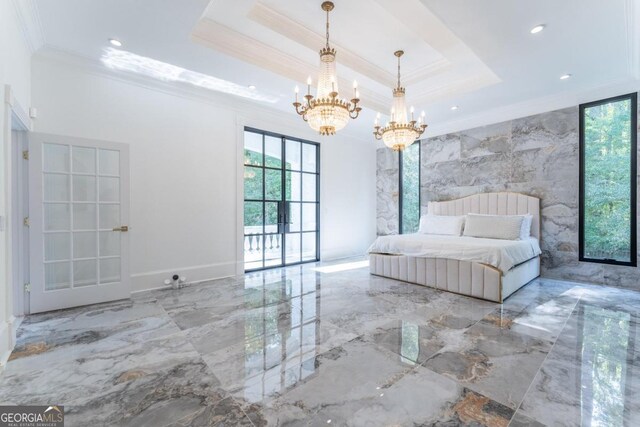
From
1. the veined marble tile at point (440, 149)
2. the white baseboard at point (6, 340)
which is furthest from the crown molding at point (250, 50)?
the white baseboard at point (6, 340)

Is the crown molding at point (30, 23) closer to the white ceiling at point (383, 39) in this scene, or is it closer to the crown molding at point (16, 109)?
the white ceiling at point (383, 39)

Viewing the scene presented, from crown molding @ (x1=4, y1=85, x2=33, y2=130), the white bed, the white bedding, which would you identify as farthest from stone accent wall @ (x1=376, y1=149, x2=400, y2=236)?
crown molding @ (x1=4, y1=85, x2=33, y2=130)

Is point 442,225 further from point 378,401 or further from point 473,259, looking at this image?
point 378,401

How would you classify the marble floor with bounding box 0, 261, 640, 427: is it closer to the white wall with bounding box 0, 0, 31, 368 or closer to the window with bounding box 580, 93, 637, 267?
the white wall with bounding box 0, 0, 31, 368

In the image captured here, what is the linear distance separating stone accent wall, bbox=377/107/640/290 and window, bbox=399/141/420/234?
1.67 feet

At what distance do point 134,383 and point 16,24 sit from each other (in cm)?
330

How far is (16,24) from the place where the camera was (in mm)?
2541

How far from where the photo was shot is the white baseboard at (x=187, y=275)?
Answer: 3818mm

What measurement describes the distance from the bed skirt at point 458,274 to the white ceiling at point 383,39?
8.64ft

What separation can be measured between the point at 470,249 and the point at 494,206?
1.95 m

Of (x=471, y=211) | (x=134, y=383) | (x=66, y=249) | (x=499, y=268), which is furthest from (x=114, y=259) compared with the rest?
Answer: (x=471, y=211)

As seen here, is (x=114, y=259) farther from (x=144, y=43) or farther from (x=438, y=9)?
(x=438, y=9)

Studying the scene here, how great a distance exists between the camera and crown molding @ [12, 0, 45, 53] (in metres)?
2.48

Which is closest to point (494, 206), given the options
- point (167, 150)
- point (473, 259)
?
point (473, 259)
